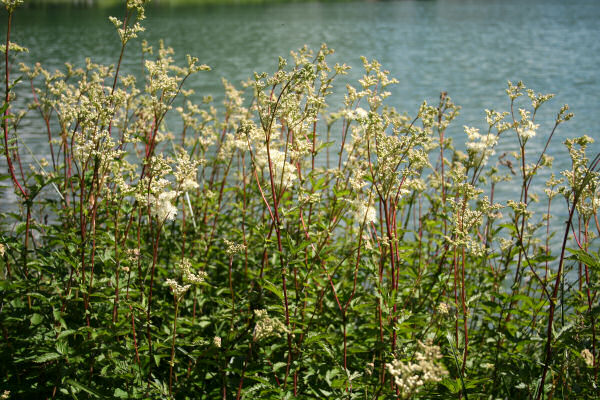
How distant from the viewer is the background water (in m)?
12.7

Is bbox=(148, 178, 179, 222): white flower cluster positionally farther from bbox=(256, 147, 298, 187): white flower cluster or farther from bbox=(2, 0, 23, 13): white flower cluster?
bbox=(2, 0, 23, 13): white flower cluster

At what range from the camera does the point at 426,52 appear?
864 inches

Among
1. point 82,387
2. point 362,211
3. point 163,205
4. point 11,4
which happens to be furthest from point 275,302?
point 11,4

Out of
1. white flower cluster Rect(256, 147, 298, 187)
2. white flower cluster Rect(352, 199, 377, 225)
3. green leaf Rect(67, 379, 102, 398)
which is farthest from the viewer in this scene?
white flower cluster Rect(256, 147, 298, 187)

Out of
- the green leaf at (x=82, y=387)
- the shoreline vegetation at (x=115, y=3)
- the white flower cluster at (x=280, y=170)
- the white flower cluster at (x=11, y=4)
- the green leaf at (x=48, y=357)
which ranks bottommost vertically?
the green leaf at (x=82, y=387)

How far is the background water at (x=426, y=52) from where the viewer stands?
12.7 m

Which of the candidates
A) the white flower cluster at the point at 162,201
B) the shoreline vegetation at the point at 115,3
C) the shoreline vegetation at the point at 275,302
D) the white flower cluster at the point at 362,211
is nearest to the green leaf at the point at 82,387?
the shoreline vegetation at the point at 275,302

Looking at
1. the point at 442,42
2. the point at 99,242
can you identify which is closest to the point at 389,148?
the point at 99,242

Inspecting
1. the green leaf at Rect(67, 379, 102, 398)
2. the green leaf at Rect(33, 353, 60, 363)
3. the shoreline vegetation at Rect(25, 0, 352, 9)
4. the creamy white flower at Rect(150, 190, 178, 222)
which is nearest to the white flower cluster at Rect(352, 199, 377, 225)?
the creamy white flower at Rect(150, 190, 178, 222)

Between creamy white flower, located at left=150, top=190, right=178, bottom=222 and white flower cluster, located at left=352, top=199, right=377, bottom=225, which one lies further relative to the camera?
white flower cluster, located at left=352, top=199, right=377, bottom=225

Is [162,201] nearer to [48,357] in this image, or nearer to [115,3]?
[48,357]

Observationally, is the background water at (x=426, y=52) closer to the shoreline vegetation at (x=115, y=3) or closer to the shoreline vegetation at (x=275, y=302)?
the shoreline vegetation at (x=275, y=302)

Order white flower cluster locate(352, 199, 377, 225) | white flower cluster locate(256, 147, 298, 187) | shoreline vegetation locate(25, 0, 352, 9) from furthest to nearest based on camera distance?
shoreline vegetation locate(25, 0, 352, 9), white flower cluster locate(256, 147, 298, 187), white flower cluster locate(352, 199, 377, 225)

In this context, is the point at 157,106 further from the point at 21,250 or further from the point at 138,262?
the point at 21,250
